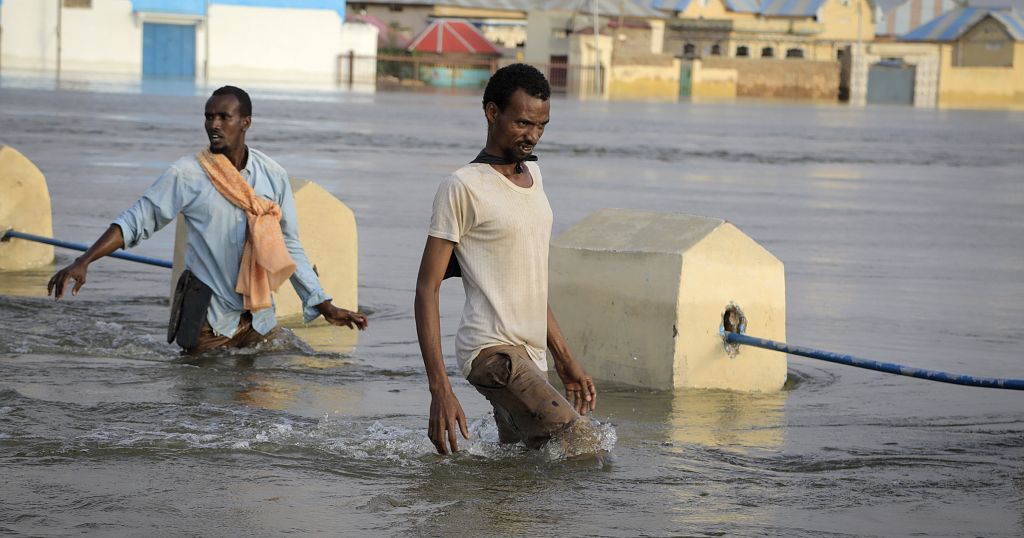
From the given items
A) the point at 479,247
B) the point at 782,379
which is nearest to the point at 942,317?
the point at 782,379

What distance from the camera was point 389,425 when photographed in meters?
6.00

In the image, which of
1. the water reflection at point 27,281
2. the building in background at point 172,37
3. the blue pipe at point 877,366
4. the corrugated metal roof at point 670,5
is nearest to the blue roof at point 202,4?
the building in background at point 172,37

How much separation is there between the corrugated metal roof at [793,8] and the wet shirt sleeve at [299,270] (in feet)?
295

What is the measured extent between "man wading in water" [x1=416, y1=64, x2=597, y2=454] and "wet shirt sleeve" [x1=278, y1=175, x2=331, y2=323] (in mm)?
2241

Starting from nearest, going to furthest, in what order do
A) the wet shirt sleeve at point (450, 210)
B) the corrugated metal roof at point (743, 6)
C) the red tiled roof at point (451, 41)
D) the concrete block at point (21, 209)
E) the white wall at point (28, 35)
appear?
the wet shirt sleeve at point (450, 210)
the concrete block at point (21, 209)
the white wall at point (28, 35)
the red tiled roof at point (451, 41)
the corrugated metal roof at point (743, 6)

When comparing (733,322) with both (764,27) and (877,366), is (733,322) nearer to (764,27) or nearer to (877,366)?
(877,366)

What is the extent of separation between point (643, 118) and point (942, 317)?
34117 mm

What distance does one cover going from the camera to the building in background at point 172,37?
5975cm

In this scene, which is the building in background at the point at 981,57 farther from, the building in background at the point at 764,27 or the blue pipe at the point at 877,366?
the blue pipe at the point at 877,366

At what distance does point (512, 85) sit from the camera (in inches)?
180

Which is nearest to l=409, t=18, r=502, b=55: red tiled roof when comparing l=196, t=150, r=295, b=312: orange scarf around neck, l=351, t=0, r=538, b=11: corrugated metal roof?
l=351, t=0, r=538, b=11: corrugated metal roof

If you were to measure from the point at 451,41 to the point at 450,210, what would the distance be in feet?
243

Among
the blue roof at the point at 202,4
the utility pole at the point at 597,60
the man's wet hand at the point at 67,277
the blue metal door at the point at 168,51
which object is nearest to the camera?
the man's wet hand at the point at 67,277

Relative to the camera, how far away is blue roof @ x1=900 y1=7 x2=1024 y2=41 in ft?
295
